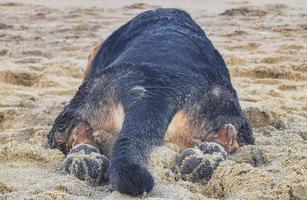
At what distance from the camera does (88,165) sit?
2.65 m

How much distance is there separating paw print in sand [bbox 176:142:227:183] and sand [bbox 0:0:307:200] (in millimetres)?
48

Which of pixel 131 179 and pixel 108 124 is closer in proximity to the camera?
pixel 131 179

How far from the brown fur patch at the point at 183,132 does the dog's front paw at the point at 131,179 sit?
67 centimetres

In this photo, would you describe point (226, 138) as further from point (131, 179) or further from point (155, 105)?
point (131, 179)

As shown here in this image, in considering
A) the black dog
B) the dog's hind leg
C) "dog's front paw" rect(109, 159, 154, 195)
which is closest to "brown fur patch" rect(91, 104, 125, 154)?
the black dog

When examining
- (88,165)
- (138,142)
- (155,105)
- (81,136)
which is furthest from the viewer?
(81,136)

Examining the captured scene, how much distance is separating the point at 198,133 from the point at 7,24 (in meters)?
6.81

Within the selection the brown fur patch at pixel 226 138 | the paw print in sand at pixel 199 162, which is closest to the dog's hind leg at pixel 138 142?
the paw print in sand at pixel 199 162

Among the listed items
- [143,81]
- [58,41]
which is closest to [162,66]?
[143,81]

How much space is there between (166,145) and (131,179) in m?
0.66

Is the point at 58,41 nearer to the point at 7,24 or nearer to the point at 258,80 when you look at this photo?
the point at 7,24

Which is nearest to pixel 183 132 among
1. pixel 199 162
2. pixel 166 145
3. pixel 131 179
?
pixel 166 145

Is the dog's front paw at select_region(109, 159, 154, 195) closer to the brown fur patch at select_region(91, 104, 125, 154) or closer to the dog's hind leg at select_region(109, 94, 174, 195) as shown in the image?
the dog's hind leg at select_region(109, 94, 174, 195)

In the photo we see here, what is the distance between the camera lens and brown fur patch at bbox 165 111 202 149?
2.96 meters
